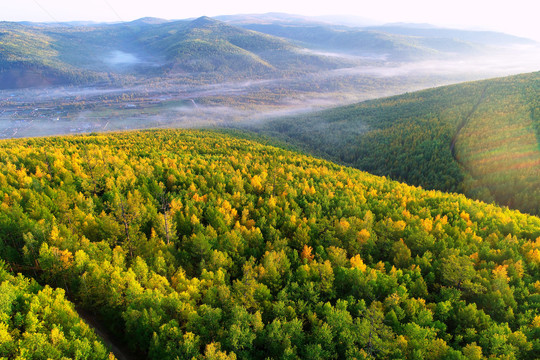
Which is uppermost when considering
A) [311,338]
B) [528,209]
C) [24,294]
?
[24,294]

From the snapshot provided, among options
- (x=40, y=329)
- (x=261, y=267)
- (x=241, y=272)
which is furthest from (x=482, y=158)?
(x=40, y=329)

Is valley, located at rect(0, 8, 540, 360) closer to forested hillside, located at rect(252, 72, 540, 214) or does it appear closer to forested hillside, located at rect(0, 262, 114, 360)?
forested hillside, located at rect(0, 262, 114, 360)

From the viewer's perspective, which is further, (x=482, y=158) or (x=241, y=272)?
(x=482, y=158)

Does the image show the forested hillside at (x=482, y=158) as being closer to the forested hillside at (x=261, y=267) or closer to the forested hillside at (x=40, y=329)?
the forested hillside at (x=261, y=267)

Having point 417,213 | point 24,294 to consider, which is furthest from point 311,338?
point 417,213

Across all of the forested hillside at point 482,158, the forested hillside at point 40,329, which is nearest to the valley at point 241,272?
the forested hillside at point 40,329

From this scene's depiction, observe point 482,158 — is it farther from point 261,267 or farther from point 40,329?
point 40,329

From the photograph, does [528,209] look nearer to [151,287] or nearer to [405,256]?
[405,256]

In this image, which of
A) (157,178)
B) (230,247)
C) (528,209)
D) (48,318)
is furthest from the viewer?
(528,209)
